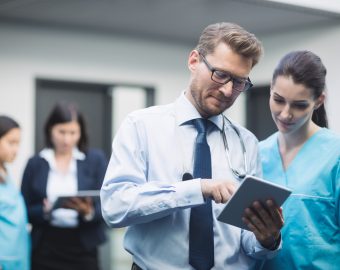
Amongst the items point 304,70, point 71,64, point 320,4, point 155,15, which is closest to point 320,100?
point 304,70

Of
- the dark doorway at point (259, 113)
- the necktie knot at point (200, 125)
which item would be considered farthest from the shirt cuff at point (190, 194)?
the dark doorway at point (259, 113)

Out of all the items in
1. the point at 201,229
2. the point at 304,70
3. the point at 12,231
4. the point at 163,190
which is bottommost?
the point at 12,231

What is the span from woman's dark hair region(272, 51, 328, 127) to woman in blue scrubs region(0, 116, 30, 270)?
1.32 m

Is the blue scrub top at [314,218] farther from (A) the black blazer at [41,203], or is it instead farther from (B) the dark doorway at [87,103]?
(B) the dark doorway at [87,103]

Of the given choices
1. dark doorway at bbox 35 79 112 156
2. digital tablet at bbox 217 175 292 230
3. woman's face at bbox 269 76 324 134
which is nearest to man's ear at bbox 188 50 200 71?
woman's face at bbox 269 76 324 134

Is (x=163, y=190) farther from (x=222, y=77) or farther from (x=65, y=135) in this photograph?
(x=65, y=135)

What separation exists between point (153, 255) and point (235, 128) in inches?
17.4

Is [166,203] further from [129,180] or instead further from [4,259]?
[4,259]

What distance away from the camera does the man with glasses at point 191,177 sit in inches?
65.5

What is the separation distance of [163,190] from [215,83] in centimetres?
32

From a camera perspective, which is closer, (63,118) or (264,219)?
(264,219)

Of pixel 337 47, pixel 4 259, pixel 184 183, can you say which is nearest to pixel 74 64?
pixel 337 47

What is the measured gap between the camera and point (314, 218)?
1.97 m

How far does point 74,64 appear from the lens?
5098 mm
